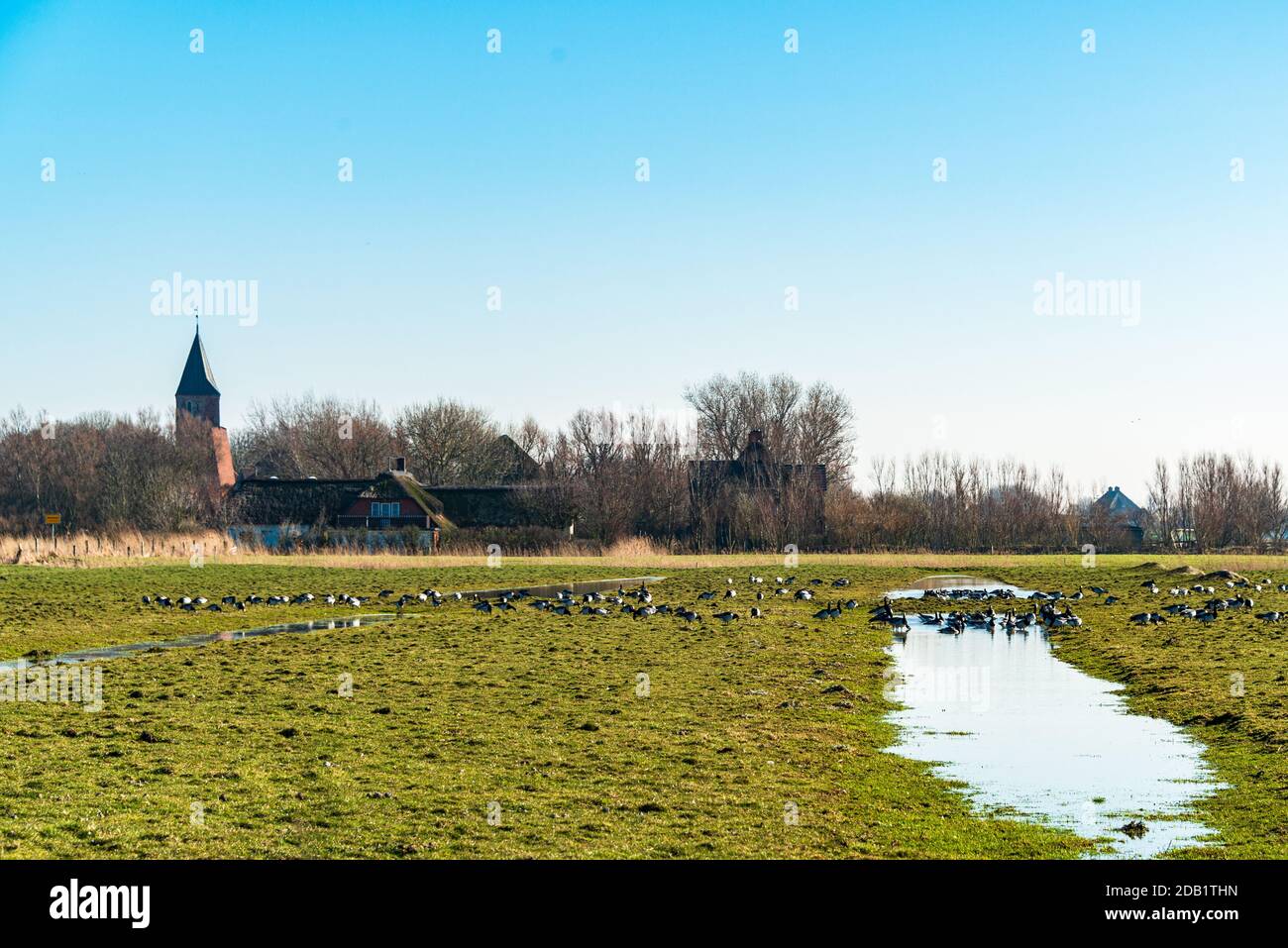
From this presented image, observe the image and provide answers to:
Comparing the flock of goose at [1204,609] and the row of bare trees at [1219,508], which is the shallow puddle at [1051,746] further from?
the row of bare trees at [1219,508]

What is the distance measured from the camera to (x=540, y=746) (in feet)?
51.8

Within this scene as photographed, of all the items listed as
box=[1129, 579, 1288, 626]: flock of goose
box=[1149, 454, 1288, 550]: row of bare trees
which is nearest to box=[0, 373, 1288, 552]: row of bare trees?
box=[1149, 454, 1288, 550]: row of bare trees

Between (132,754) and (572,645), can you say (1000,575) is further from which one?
(132,754)

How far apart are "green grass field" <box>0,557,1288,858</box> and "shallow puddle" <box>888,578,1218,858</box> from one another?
44 cm

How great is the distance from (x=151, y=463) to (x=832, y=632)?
75.3 metres

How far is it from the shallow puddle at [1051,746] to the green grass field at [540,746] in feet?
1.46

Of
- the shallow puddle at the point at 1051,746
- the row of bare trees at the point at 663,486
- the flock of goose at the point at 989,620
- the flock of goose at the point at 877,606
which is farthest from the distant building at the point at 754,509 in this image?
the shallow puddle at the point at 1051,746

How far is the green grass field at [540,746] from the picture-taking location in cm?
1111

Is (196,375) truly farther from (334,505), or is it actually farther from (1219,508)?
(1219,508)

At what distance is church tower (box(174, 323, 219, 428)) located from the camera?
133 meters

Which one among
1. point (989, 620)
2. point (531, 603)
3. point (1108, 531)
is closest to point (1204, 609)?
point (989, 620)

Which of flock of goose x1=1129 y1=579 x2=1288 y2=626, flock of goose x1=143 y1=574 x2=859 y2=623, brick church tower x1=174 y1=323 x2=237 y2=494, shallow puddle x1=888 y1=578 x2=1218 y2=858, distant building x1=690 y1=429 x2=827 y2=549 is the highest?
brick church tower x1=174 y1=323 x2=237 y2=494

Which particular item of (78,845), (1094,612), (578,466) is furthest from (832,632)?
(578,466)

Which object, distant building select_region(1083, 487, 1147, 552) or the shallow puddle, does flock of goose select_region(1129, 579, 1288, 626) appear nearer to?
the shallow puddle
